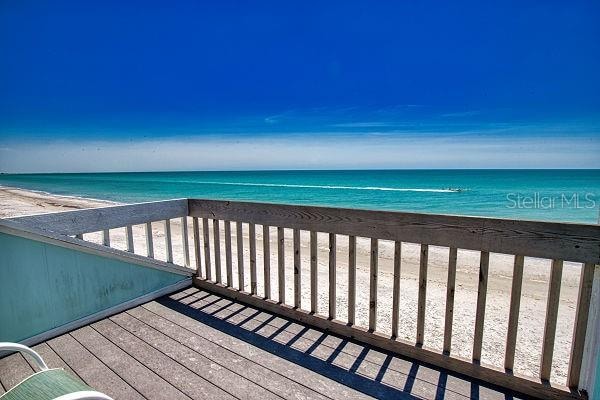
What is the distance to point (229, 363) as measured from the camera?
6.02 feet

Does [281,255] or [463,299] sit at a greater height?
[281,255]

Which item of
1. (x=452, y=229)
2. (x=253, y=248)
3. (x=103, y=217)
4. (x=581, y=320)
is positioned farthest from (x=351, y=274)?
(x=103, y=217)

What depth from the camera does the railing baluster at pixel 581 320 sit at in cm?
136

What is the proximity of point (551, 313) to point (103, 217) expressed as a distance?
3.05 m

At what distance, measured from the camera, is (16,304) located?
195 cm

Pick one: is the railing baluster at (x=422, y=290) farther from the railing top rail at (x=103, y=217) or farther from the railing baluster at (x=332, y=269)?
the railing top rail at (x=103, y=217)

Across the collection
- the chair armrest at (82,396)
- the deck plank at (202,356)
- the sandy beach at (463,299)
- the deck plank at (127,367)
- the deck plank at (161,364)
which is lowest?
the sandy beach at (463,299)

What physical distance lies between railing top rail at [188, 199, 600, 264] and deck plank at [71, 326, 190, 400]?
1.24 metres

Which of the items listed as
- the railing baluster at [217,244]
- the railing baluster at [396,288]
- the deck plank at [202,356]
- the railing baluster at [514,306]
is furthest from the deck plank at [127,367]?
the railing baluster at [514,306]

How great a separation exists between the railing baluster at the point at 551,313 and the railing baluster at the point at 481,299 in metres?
0.27

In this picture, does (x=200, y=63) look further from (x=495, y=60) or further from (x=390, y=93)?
(x=390, y=93)

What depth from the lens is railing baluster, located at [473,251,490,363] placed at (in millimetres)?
1604

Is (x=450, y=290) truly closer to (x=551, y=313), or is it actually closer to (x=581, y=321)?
(x=551, y=313)

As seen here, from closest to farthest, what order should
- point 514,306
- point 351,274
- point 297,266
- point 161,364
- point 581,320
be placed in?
point 581,320
point 514,306
point 161,364
point 351,274
point 297,266
